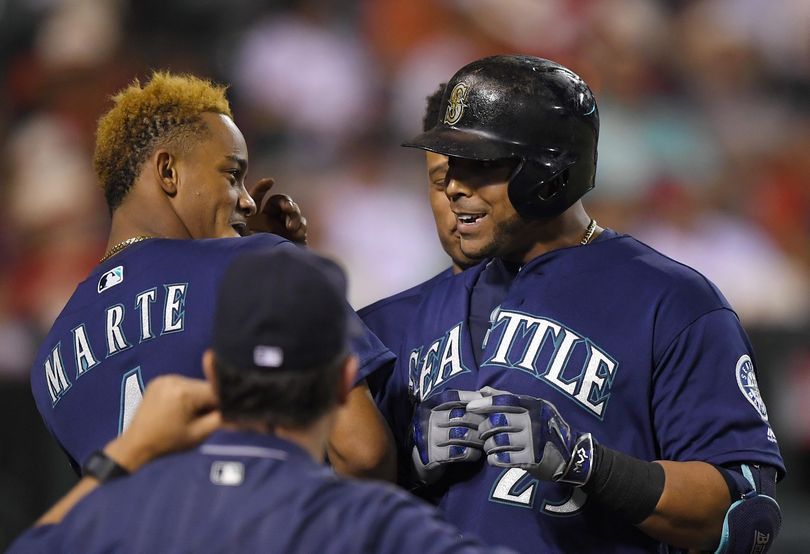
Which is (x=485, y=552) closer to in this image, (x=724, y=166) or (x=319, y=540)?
(x=319, y=540)

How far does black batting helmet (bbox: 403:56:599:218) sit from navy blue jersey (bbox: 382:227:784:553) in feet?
0.65

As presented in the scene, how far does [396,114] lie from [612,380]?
4.77 metres

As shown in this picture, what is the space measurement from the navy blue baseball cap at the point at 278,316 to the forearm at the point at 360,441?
2.85 feet

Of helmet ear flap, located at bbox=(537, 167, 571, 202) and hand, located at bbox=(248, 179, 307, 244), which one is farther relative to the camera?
hand, located at bbox=(248, 179, 307, 244)

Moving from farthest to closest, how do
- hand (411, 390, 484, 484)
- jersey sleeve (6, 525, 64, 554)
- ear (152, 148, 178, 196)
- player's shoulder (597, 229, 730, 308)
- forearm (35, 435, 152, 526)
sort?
ear (152, 148, 178, 196)
player's shoulder (597, 229, 730, 308)
hand (411, 390, 484, 484)
forearm (35, 435, 152, 526)
jersey sleeve (6, 525, 64, 554)

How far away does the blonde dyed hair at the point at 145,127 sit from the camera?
3.05 m

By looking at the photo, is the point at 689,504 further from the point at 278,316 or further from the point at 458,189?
the point at 278,316

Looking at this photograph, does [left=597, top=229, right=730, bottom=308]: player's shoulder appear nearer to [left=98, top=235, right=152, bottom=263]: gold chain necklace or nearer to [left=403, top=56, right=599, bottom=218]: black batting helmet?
[left=403, top=56, right=599, bottom=218]: black batting helmet

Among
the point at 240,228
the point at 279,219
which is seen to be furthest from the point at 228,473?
the point at 279,219

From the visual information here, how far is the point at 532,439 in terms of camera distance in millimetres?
2504

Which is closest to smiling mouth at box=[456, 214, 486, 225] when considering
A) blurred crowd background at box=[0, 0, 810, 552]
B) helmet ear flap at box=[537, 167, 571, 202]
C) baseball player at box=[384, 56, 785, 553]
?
baseball player at box=[384, 56, 785, 553]

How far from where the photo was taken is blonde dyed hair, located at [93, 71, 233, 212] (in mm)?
3047

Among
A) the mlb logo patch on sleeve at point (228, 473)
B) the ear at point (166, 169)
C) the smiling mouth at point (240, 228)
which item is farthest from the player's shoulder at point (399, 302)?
the mlb logo patch on sleeve at point (228, 473)

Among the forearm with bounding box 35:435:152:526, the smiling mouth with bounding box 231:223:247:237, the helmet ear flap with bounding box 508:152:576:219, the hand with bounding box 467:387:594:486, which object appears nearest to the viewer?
the forearm with bounding box 35:435:152:526
